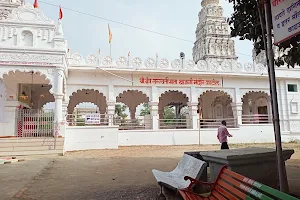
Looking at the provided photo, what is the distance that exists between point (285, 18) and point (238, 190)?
167 cm

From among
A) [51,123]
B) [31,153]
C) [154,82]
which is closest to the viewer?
[31,153]

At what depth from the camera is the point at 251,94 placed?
1669 centimetres

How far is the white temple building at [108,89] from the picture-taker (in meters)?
9.65

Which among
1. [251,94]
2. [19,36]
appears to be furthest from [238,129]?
[19,36]

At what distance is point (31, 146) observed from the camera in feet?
29.9

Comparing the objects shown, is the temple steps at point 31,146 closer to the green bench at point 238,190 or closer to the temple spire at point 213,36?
the green bench at point 238,190

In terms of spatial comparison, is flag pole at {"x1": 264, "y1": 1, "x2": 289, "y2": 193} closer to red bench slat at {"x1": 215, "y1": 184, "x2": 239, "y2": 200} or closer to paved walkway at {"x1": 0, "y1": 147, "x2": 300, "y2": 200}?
red bench slat at {"x1": 215, "y1": 184, "x2": 239, "y2": 200}

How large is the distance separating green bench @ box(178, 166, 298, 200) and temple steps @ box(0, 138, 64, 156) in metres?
7.69

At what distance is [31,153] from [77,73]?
457cm

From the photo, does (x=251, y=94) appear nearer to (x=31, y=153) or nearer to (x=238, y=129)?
(x=238, y=129)

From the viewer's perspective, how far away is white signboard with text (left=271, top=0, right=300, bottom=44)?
2143 millimetres

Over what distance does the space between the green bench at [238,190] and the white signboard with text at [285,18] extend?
138cm

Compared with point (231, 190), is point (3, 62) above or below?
above

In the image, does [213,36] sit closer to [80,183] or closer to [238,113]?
[238,113]
